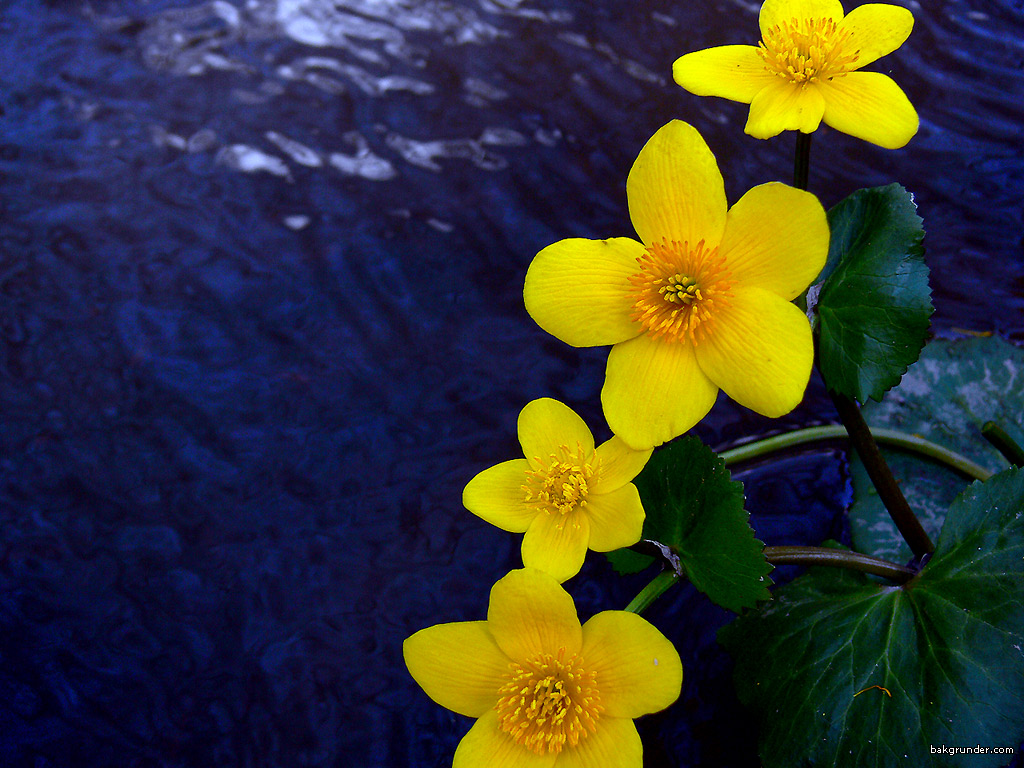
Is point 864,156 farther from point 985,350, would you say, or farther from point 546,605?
point 546,605

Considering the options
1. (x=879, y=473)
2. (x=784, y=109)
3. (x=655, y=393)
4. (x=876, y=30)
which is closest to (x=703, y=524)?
(x=655, y=393)

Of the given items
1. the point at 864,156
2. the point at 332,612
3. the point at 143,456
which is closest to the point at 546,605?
the point at 332,612

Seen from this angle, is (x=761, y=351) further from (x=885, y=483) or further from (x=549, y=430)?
(x=885, y=483)

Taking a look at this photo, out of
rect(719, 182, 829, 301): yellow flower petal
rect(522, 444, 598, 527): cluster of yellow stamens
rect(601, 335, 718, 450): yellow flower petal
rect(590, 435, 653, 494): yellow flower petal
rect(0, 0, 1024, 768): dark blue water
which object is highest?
rect(719, 182, 829, 301): yellow flower petal

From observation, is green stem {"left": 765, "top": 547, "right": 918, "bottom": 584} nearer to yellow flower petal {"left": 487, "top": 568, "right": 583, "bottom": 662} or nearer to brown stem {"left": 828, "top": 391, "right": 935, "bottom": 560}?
brown stem {"left": 828, "top": 391, "right": 935, "bottom": 560}

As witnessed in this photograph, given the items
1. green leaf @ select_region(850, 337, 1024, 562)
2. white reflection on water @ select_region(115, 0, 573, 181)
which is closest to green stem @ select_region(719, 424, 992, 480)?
green leaf @ select_region(850, 337, 1024, 562)

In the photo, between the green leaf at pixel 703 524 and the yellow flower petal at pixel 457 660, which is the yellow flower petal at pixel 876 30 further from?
the yellow flower petal at pixel 457 660
